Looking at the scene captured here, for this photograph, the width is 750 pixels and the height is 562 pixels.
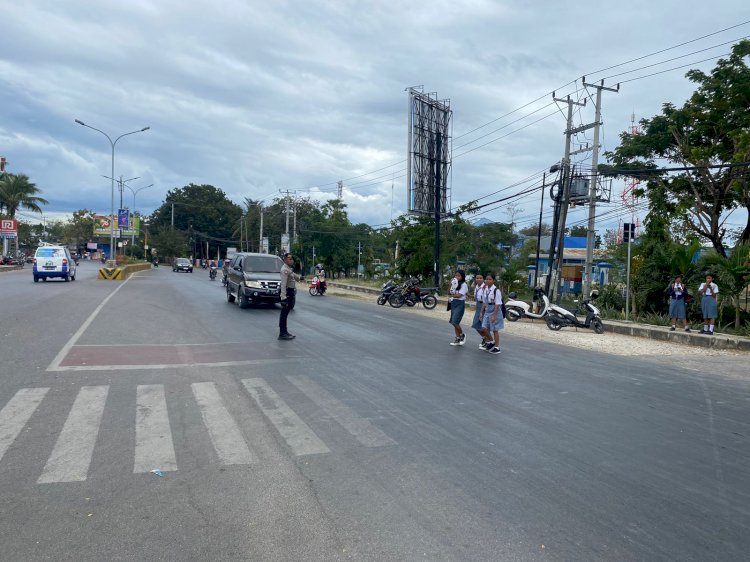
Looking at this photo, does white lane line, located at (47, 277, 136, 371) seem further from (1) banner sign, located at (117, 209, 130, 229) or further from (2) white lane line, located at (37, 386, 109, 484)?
(1) banner sign, located at (117, 209, 130, 229)

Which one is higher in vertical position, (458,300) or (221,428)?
(458,300)

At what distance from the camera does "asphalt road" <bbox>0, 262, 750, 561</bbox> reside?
359 cm

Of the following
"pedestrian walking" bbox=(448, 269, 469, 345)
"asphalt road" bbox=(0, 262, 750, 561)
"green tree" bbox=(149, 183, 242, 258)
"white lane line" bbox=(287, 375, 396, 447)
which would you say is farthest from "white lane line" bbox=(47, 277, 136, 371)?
"green tree" bbox=(149, 183, 242, 258)

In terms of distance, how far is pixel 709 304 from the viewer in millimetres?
15523

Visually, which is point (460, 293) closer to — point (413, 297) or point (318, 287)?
point (413, 297)

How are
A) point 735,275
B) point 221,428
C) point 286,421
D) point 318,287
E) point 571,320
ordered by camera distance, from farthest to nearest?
point 318,287 < point 571,320 < point 735,275 < point 286,421 < point 221,428

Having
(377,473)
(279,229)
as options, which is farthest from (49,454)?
(279,229)

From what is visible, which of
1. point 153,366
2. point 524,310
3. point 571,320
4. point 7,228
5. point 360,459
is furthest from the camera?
point 7,228

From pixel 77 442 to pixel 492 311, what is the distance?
8349 mm

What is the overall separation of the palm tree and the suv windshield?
1881 inches

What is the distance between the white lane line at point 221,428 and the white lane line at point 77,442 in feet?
3.43

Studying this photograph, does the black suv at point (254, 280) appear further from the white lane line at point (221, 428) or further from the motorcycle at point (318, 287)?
the white lane line at point (221, 428)

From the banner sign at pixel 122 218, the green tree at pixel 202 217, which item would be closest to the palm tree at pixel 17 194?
the banner sign at pixel 122 218

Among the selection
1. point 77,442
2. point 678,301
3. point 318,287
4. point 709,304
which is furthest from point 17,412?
point 318,287
